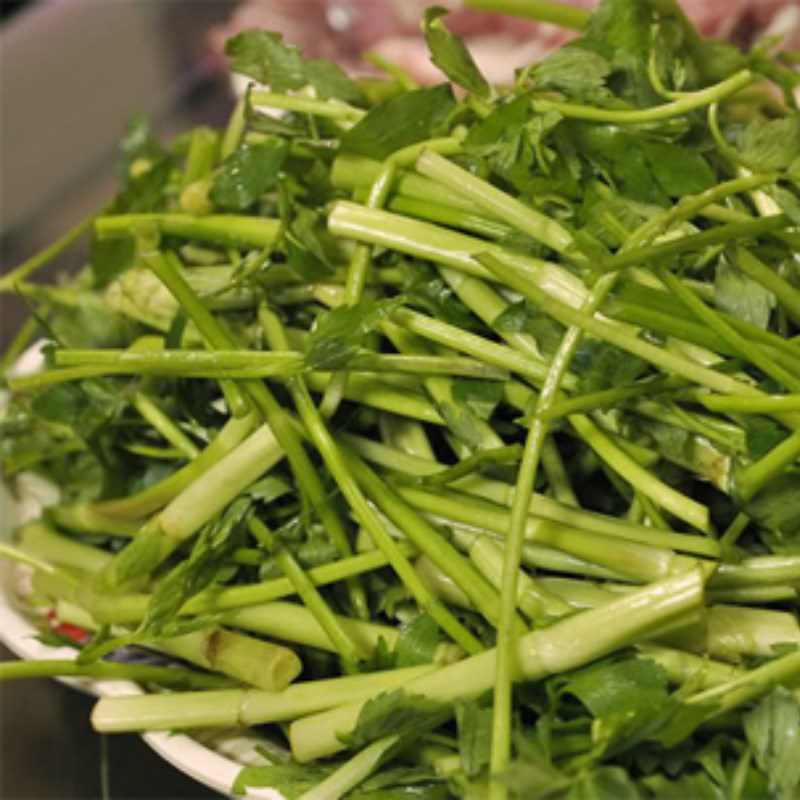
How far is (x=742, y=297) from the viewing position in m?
0.74

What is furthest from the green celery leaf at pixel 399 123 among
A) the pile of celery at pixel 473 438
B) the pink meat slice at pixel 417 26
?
the pink meat slice at pixel 417 26

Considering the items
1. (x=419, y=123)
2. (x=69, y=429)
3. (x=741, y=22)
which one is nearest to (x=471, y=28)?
(x=741, y=22)

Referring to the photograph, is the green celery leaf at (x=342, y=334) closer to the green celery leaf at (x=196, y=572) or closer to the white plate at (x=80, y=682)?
the green celery leaf at (x=196, y=572)

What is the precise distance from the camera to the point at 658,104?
862mm

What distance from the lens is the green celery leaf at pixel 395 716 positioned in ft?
2.25

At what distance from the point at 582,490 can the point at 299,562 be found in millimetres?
218

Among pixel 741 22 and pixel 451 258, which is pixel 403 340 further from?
pixel 741 22

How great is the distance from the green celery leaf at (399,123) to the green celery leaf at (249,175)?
0.20 ft

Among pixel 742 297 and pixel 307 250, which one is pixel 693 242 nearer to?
pixel 742 297

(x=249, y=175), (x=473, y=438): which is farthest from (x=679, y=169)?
(x=249, y=175)

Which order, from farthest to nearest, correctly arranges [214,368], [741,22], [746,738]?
1. [741,22]
2. [214,368]
3. [746,738]

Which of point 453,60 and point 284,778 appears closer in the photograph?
point 284,778

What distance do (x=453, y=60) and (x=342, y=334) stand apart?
24 cm

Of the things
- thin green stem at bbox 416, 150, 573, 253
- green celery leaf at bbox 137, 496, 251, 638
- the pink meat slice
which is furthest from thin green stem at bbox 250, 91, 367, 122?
the pink meat slice
